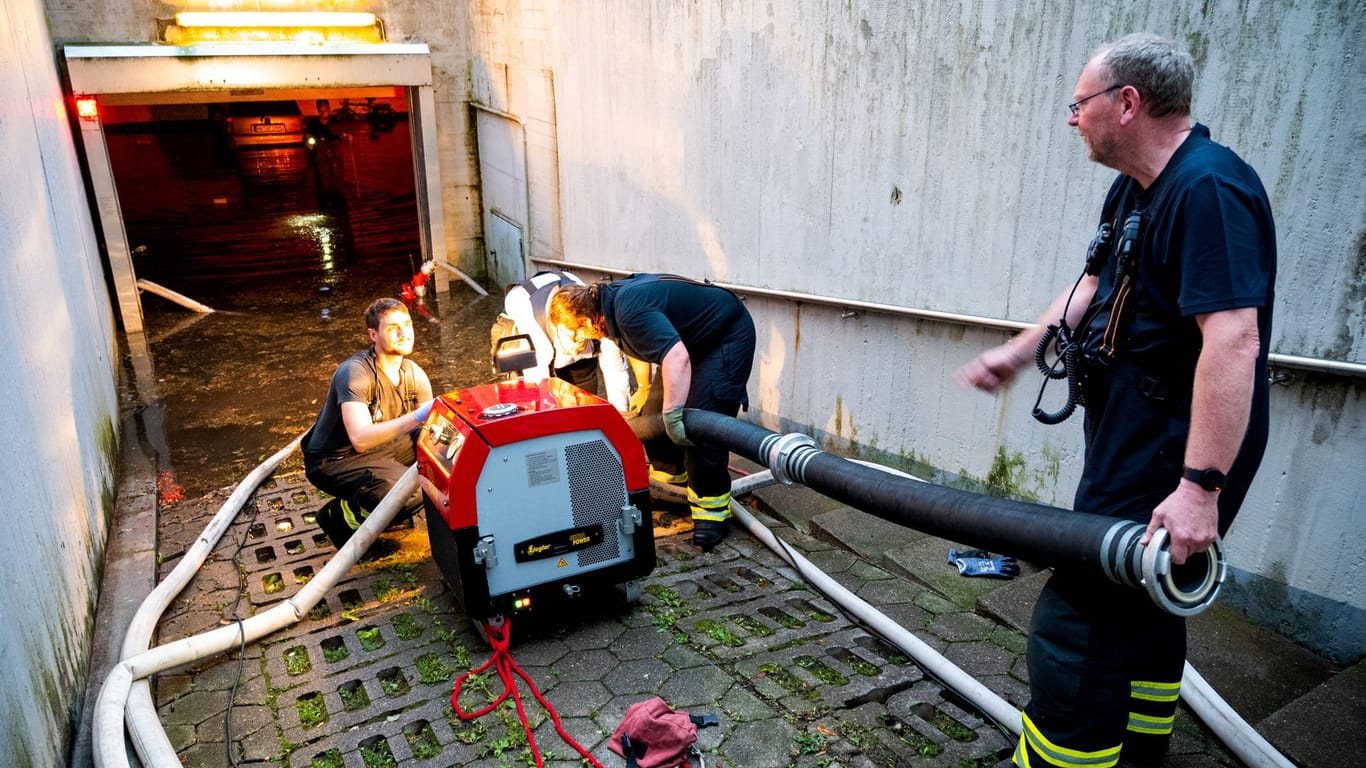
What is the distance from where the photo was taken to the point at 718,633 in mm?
3836

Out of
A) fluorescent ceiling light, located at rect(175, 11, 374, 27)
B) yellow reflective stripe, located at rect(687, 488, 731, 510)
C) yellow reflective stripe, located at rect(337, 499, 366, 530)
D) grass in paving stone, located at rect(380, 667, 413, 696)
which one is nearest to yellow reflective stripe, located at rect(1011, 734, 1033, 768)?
yellow reflective stripe, located at rect(687, 488, 731, 510)

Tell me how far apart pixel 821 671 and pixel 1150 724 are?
124 centimetres

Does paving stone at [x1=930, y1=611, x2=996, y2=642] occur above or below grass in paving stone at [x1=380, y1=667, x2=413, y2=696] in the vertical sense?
above

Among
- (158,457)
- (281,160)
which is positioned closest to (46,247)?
(158,457)

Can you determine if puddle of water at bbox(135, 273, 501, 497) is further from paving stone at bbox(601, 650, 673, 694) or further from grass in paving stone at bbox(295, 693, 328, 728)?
paving stone at bbox(601, 650, 673, 694)

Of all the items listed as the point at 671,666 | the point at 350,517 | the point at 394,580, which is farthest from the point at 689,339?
the point at 350,517

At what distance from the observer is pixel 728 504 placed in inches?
187

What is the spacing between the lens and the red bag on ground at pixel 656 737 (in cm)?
278

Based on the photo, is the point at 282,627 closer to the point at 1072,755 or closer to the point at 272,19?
the point at 1072,755

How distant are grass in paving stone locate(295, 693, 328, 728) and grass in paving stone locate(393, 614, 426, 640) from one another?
1.62 feet

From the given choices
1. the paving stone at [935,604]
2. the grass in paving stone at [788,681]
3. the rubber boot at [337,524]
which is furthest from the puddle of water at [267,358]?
the paving stone at [935,604]

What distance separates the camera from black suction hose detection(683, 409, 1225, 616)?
6.68 feet

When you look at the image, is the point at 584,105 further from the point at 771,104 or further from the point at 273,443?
the point at 273,443

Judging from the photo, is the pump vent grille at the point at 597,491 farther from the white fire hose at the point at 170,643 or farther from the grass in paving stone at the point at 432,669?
the white fire hose at the point at 170,643
